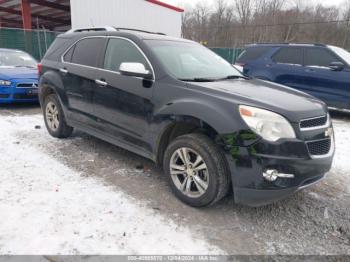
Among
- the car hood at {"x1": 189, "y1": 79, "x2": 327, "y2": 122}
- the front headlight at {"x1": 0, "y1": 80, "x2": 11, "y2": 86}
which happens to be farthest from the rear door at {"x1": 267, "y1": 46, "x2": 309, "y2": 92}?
the front headlight at {"x1": 0, "y1": 80, "x2": 11, "y2": 86}

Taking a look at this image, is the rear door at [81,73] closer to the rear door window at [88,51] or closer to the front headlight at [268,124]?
the rear door window at [88,51]

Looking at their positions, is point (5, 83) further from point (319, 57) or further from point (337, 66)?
point (337, 66)

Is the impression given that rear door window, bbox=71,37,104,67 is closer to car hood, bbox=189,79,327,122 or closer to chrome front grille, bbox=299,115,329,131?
car hood, bbox=189,79,327,122

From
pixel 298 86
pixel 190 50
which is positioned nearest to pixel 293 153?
pixel 190 50

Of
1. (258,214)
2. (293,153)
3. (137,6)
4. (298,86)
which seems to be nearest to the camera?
(293,153)

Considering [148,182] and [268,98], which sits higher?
[268,98]

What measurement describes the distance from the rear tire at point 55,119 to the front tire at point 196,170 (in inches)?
95.6

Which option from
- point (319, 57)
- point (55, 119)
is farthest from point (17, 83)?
point (319, 57)

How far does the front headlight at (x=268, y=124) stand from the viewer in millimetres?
2605

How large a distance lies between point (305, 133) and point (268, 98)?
0.51 m

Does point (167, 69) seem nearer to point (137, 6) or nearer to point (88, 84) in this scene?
point (88, 84)

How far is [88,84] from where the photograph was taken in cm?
417

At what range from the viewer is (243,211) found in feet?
10.3

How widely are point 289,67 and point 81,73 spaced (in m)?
5.85
